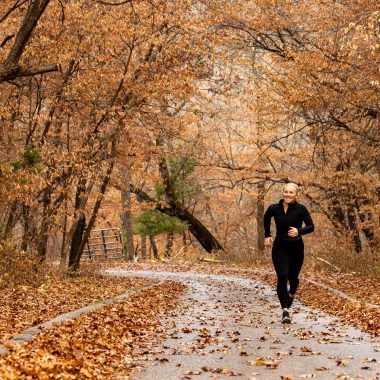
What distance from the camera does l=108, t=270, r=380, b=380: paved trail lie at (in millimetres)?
7034

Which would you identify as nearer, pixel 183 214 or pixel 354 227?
pixel 354 227

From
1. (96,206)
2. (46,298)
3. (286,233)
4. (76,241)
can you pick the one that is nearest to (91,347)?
(286,233)

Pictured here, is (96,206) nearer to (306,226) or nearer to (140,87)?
(140,87)

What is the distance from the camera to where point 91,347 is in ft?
26.9

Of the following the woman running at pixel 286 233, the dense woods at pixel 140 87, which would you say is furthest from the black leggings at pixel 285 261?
the dense woods at pixel 140 87

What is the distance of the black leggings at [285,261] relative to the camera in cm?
1143

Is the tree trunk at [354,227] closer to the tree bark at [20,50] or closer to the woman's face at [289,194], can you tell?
the woman's face at [289,194]

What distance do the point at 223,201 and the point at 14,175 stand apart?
32.4 metres

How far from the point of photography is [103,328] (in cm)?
984

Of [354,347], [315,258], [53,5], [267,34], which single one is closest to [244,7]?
[267,34]

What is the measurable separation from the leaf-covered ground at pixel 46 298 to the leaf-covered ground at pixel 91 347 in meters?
0.64

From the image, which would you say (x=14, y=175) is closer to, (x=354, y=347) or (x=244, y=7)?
(x=354, y=347)

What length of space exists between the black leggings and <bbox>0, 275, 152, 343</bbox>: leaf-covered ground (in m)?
3.71

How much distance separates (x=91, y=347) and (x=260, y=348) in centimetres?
206
